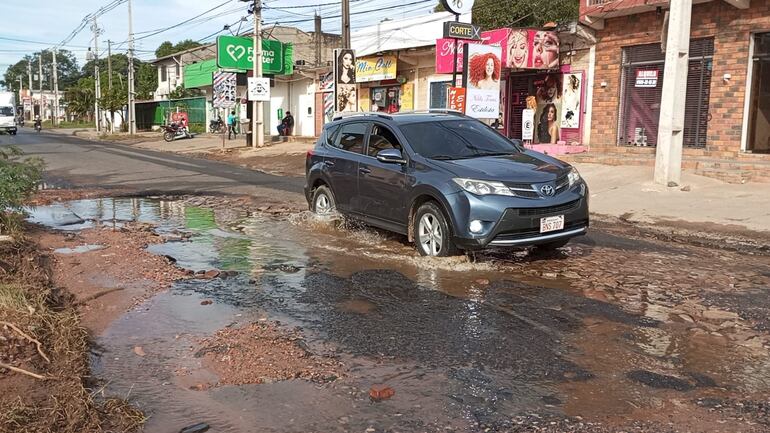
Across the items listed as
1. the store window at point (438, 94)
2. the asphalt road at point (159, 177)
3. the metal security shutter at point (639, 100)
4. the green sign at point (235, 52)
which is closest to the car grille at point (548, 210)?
the asphalt road at point (159, 177)

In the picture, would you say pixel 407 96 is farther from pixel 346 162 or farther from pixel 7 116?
pixel 7 116

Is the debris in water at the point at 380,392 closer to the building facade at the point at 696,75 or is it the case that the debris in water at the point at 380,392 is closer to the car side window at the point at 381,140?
the car side window at the point at 381,140

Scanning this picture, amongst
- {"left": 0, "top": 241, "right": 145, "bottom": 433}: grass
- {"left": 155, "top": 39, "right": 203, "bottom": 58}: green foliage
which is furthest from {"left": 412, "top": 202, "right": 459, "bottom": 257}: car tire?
{"left": 155, "top": 39, "right": 203, "bottom": 58}: green foliage

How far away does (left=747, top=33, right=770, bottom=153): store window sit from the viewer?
1509 centimetres

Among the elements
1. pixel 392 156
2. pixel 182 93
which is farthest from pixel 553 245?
pixel 182 93

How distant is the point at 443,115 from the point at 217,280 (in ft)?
12.3

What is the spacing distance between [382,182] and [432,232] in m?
1.13

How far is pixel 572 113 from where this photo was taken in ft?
67.4

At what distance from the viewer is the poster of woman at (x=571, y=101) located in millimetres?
20141

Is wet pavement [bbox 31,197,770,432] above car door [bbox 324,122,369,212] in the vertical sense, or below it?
below

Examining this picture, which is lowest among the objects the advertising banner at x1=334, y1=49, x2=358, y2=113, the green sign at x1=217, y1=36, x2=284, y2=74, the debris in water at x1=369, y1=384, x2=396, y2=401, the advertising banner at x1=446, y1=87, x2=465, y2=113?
the debris in water at x1=369, y1=384, x2=396, y2=401

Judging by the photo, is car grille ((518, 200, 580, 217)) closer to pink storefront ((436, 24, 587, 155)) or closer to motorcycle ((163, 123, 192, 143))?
pink storefront ((436, 24, 587, 155))

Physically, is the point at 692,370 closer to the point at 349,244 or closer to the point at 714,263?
the point at 714,263

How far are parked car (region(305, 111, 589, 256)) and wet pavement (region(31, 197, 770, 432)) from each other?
1.33ft
